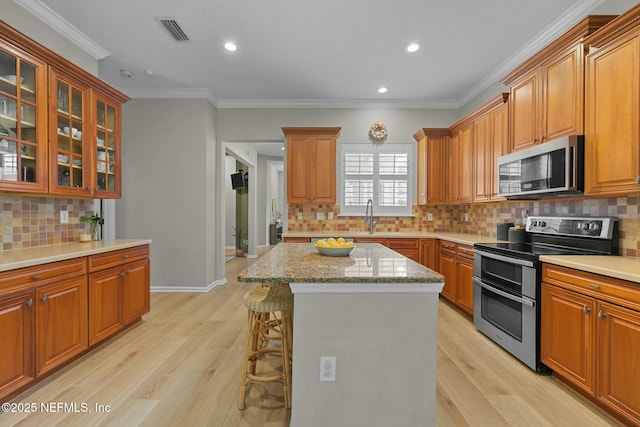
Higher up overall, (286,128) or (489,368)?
(286,128)

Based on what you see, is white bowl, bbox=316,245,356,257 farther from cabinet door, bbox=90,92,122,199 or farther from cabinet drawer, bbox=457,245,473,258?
cabinet door, bbox=90,92,122,199

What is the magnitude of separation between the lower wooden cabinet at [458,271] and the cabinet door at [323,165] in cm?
171

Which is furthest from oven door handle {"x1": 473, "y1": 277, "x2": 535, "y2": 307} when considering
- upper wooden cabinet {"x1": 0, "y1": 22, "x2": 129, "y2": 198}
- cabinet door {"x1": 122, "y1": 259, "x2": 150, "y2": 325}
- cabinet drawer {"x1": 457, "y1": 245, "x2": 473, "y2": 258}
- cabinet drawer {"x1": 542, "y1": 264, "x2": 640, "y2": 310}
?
upper wooden cabinet {"x1": 0, "y1": 22, "x2": 129, "y2": 198}

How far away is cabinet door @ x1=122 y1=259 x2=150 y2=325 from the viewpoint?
288 cm

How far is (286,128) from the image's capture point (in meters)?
4.41

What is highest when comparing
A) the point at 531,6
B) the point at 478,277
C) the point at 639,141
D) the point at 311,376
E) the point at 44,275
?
the point at 531,6

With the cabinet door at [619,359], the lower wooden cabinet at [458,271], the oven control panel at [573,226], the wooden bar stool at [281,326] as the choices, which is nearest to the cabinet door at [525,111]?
the oven control panel at [573,226]

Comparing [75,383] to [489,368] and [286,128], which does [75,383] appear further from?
[286,128]

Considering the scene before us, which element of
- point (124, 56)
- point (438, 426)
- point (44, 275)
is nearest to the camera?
point (438, 426)

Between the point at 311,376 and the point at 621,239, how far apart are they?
2.51m

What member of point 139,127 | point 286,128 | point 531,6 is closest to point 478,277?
point 531,6

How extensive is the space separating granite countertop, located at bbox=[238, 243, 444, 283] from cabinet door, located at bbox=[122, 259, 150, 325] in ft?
5.86

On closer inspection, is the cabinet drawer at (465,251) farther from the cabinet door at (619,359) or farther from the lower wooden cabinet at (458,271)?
the cabinet door at (619,359)

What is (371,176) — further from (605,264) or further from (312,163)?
(605,264)
